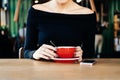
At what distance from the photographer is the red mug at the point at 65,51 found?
1.31m

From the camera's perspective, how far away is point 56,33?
1876 millimetres

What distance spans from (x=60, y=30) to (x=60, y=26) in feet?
0.11

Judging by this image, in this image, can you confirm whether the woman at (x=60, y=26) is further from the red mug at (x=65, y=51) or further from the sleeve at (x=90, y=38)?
the red mug at (x=65, y=51)

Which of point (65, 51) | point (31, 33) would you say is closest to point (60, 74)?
point (65, 51)

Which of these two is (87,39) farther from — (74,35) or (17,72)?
(17,72)

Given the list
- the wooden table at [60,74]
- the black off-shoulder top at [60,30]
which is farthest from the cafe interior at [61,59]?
the black off-shoulder top at [60,30]

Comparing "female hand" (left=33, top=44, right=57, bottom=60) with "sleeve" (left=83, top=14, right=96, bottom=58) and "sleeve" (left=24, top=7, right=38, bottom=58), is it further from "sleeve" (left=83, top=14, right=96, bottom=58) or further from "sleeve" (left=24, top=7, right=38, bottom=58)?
"sleeve" (left=83, top=14, right=96, bottom=58)

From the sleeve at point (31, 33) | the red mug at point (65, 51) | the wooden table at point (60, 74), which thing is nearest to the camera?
the wooden table at point (60, 74)

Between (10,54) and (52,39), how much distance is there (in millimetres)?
Result: 3650

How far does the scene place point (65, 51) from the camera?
4.32ft

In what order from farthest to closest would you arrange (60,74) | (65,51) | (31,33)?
(31,33) → (65,51) → (60,74)

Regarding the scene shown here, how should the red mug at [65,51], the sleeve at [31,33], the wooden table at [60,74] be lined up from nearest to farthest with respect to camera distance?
the wooden table at [60,74] < the red mug at [65,51] < the sleeve at [31,33]

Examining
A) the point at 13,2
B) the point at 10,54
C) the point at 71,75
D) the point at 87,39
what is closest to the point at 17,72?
the point at 71,75

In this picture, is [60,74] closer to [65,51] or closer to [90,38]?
[65,51]
